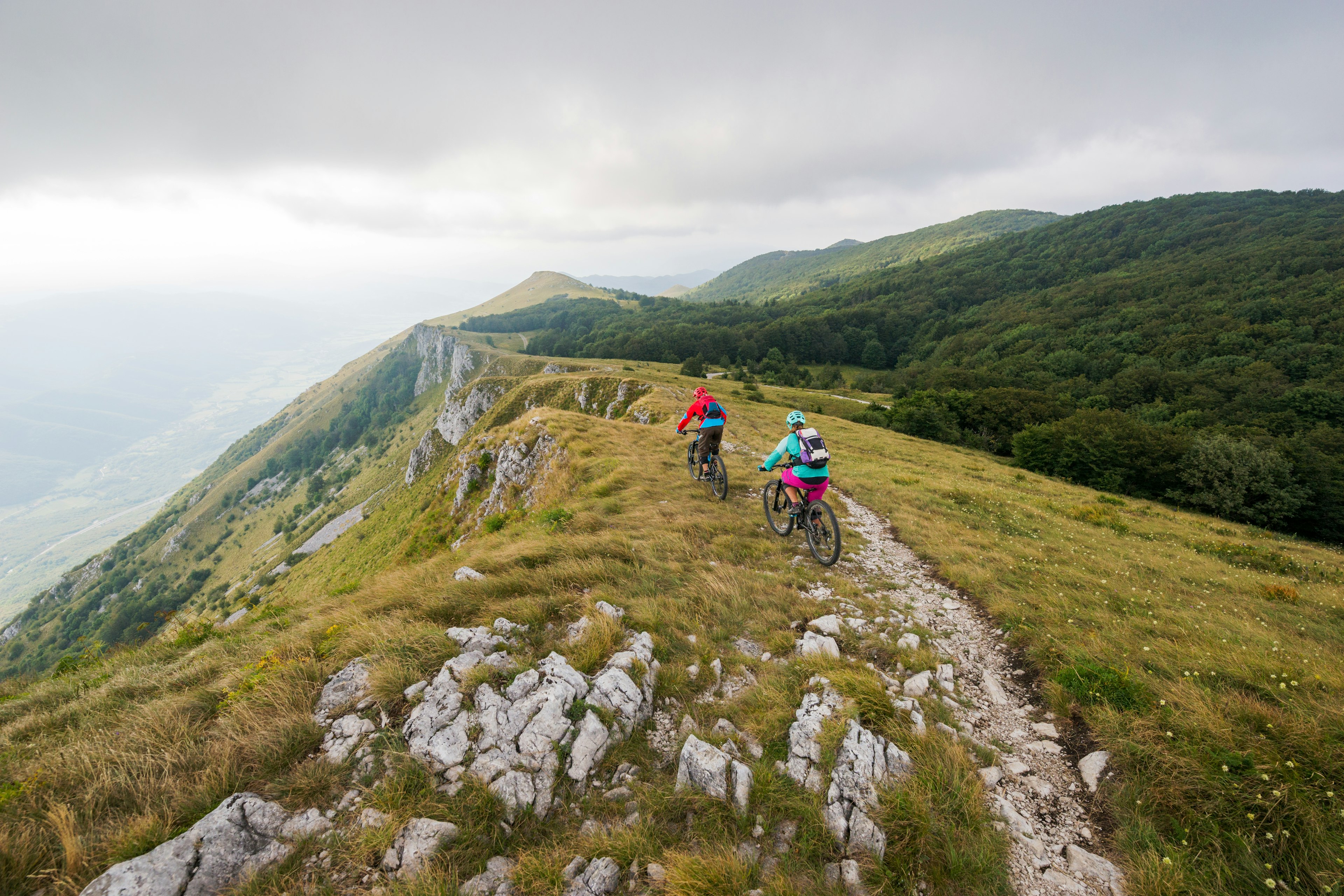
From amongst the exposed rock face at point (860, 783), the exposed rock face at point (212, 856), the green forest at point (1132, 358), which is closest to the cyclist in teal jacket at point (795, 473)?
the exposed rock face at point (860, 783)

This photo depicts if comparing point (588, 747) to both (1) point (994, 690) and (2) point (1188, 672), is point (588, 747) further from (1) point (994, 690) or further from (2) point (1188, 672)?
(2) point (1188, 672)

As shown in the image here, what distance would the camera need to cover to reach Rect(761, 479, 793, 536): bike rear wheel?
12023 mm

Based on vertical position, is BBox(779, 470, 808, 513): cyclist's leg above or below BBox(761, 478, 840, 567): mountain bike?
above

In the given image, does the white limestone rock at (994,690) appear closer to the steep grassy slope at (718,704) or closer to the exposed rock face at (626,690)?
the steep grassy slope at (718,704)

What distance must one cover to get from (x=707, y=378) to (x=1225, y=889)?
277 feet

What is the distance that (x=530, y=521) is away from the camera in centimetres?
1242

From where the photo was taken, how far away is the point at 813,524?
35.3 ft

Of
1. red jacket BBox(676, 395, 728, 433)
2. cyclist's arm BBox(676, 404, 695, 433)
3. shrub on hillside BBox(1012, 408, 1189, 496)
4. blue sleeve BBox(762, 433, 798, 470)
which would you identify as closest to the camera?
blue sleeve BBox(762, 433, 798, 470)

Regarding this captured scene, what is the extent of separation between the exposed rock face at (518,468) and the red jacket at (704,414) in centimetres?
808

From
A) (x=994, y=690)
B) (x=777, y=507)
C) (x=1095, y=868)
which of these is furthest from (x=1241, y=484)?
(x=1095, y=868)

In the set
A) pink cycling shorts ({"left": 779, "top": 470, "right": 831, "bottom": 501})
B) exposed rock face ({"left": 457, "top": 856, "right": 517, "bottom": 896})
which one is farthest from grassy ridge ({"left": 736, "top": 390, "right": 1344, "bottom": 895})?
exposed rock face ({"left": 457, "top": 856, "right": 517, "bottom": 896})

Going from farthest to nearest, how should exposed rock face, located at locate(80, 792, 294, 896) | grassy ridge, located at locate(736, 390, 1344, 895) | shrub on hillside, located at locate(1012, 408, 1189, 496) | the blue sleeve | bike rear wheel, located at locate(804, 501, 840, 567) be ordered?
1. shrub on hillside, located at locate(1012, 408, 1189, 496)
2. the blue sleeve
3. bike rear wheel, located at locate(804, 501, 840, 567)
4. grassy ridge, located at locate(736, 390, 1344, 895)
5. exposed rock face, located at locate(80, 792, 294, 896)

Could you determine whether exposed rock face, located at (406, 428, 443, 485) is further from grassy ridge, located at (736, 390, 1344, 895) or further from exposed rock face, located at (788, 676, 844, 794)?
exposed rock face, located at (788, 676, 844, 794)

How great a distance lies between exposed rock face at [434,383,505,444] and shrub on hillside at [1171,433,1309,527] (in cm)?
9078
